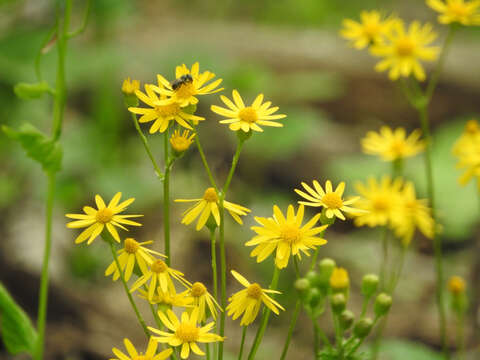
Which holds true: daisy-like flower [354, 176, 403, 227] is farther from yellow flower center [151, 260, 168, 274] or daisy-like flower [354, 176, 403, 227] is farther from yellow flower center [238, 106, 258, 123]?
yellow flower center [151, 260, 168, 274]

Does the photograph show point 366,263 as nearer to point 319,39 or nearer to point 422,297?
point 422,297

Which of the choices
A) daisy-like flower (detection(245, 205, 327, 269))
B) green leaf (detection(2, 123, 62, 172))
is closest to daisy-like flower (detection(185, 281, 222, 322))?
daisy-like flower (detection(245, 205, 327, 269))

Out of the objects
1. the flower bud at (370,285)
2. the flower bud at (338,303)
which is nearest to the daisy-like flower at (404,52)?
the flower bud at (370,285)

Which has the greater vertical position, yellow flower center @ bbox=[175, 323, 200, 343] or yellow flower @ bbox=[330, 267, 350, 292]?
yellow flower @ bbox=[330, 267, 350, 292]

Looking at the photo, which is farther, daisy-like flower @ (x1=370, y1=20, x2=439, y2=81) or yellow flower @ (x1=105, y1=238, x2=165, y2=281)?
daisy-like flower @ (x1=370, y1=20, x2=439, y2=81)

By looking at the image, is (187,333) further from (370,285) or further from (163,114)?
(370,285)

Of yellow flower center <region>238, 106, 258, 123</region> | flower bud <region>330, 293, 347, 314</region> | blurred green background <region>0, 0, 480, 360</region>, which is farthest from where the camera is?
blurred green background <region>0, 0, 480, 360</region>

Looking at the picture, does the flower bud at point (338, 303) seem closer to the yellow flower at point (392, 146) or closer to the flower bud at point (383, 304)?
the flower bud at point (383, 304)

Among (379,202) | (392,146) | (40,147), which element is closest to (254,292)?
(40,147)
